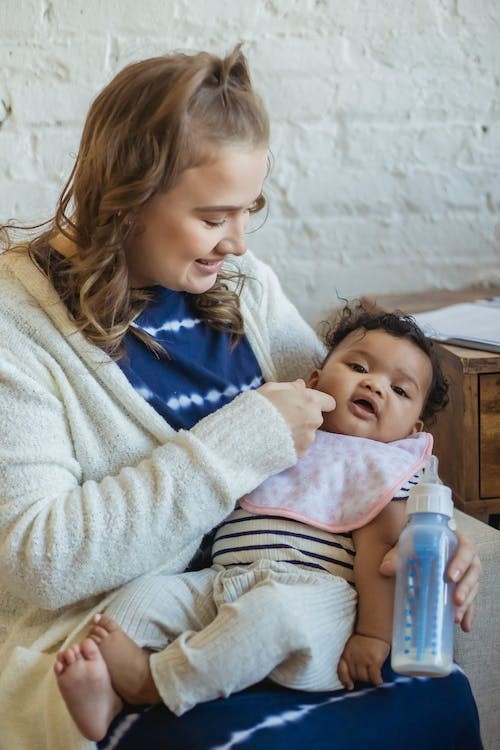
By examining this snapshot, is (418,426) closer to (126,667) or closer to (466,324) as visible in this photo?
(466,324)

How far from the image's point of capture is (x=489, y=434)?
1.63 m

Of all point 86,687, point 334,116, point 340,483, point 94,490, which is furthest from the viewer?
point 334,116

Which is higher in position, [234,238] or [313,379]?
[234,238]

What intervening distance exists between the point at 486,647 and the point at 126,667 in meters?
0.52

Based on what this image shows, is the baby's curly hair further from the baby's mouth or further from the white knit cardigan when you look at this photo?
the white knit cardigan

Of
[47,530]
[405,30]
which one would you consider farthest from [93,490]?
[405,30]

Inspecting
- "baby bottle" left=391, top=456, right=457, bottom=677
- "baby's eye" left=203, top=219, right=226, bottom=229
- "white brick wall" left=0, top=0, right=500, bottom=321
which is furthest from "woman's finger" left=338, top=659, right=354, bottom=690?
"white brick wall" left=0, top=0, right=500, bottom=321

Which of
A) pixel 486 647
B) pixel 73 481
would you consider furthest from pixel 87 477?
pixel 486 647

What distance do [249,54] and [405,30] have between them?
331mm

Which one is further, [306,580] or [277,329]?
[277,329]

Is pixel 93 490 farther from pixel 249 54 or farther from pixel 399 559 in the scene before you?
pixel 249 54

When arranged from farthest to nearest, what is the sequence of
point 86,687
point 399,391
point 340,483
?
point 399,391 < point 340,483 < point 86,687

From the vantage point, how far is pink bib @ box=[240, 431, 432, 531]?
1.28 meters

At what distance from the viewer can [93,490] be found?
1.21 metres
